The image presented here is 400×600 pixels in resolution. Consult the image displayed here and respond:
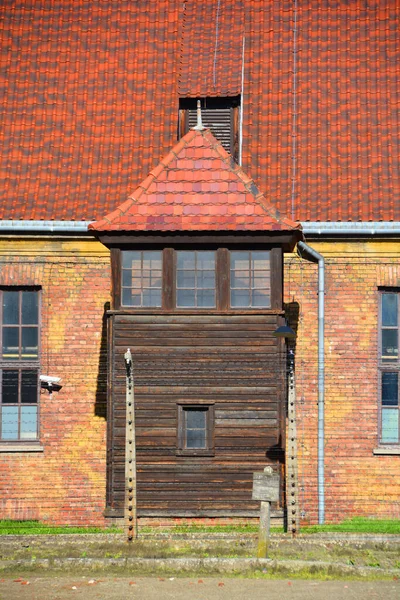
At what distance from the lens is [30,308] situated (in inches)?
786

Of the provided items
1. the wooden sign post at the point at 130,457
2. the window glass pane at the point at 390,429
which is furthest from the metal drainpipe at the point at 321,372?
the wooden sign post at the point at 130,457

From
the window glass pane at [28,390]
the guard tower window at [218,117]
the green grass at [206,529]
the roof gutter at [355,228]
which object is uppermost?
the guard tower window at [218,117]

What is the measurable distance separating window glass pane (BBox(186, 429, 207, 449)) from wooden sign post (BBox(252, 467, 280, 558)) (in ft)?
8.03

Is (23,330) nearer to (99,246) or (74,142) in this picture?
(99,246)

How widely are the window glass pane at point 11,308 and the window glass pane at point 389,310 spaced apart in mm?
6201

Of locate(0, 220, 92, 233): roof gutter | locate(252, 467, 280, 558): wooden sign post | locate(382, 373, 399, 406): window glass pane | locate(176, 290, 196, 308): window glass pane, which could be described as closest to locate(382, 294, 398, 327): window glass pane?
locate(382, 373, 399, 406): window glass pane

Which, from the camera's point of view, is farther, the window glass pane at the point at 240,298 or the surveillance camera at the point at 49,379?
the surveillance camera at the point at 49,379

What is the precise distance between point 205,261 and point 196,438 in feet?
9.10

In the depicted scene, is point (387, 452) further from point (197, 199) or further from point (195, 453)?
point (197, 199)

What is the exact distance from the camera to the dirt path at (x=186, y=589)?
44.6 ft

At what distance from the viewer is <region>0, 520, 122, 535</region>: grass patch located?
60.4 ft

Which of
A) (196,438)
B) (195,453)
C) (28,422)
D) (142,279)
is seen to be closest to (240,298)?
(142,279)

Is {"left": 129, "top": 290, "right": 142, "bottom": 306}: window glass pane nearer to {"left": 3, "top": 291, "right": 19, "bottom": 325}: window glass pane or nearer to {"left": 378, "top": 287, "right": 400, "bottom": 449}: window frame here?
{"left": 3, "top": 291, "right": 19, "bottom": 325}: window glass pane

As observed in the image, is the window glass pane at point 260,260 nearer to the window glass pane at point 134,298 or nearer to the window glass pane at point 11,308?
the window glass pane at point 134,298
